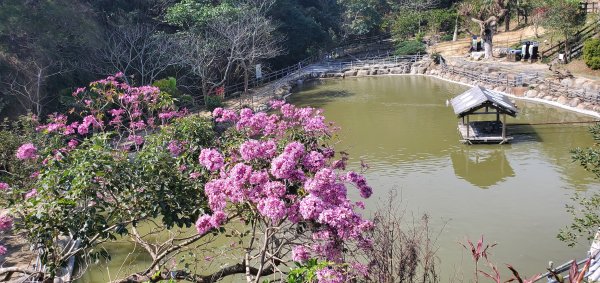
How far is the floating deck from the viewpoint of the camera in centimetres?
1530

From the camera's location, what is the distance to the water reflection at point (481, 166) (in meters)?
13.0

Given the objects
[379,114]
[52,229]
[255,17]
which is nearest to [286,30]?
[255,17]

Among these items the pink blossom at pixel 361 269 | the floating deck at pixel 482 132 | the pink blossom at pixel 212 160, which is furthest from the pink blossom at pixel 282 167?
the floating deck at pixel 482 132

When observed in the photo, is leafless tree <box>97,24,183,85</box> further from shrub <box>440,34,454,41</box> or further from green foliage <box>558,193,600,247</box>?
shrub <box>440,34,454,41</box>

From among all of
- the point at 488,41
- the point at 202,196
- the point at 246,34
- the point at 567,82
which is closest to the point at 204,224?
the point at 202,196

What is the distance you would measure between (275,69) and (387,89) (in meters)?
7.51

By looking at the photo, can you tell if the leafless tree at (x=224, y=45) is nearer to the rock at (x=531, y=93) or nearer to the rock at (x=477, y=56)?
the rock at (x=531, y=93)

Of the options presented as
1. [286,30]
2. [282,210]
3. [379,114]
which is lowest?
[379,114]

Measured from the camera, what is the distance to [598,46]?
20234mm

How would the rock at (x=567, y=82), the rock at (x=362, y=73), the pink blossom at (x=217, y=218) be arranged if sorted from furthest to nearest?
A: the rock at (x=362, y=73) < the rock at (x=567, y=82) < the pink blossom at (x=217, y=218)

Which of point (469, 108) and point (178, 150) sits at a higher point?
point (178, 150)

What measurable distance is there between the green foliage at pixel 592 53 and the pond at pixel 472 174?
306 centimetres

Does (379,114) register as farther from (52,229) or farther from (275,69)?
(52,229)

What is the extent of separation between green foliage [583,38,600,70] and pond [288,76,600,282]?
306 centimetres
